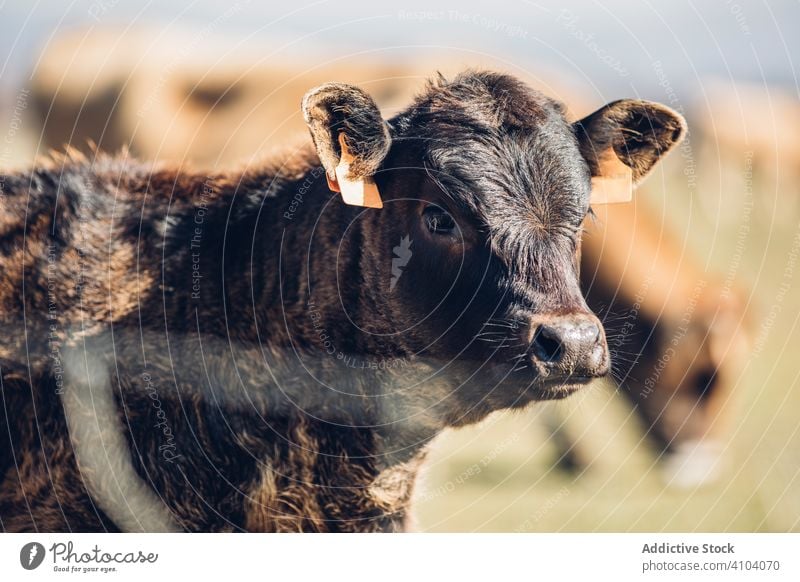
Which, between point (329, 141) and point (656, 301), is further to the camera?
point (656, 301)

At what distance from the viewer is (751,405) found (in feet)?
31.0

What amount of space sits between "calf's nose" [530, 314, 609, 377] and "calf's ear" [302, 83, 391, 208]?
133 cm

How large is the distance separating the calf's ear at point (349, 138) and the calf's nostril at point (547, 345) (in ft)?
4.28

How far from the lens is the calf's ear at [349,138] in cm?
504

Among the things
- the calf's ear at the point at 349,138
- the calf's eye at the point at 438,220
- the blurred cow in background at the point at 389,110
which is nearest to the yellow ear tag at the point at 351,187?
the calf's ear at the point at 349,138

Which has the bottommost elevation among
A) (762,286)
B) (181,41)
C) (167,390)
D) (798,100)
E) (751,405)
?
(751,405)

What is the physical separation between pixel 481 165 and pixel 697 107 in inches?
183

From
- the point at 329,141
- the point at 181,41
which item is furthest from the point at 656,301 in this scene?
the point at 181,41

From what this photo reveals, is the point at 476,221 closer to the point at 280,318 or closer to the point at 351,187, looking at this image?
the point at 351,187

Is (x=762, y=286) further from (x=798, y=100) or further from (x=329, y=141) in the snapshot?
(x=329, y=141)

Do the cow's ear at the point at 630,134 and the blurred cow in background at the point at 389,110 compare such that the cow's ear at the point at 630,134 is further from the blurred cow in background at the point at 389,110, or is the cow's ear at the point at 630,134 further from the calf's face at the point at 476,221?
the blurred cow in background at the point at 389,110

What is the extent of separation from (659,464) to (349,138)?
18.8ft
